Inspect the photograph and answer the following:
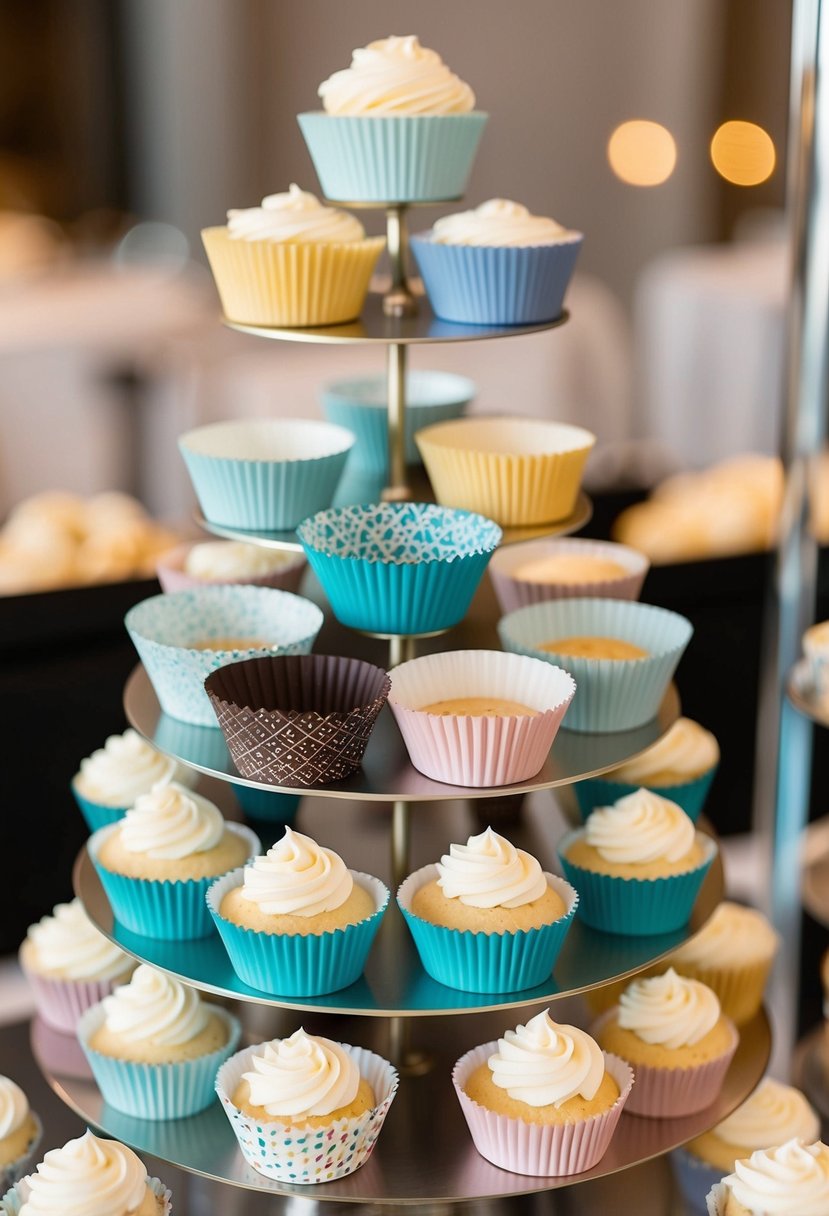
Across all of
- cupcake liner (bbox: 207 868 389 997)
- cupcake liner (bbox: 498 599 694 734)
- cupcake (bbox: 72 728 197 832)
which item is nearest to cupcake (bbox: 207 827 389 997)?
cupcake liner (bbox: 207 868 389 997)

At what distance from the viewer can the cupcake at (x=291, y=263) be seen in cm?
132

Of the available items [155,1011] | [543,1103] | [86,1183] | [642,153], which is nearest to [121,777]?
[155,1011]

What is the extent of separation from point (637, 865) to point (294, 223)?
656mm

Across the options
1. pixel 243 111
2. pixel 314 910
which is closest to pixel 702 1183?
pixel 314 910

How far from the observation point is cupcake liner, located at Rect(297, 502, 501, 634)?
1.25 metres

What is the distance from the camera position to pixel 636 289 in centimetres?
516

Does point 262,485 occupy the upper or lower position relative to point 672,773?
upper

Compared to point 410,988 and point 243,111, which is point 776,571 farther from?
point 243,111

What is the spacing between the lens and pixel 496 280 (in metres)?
1.33

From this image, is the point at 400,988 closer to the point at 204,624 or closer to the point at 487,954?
Answer: the point at 487,954

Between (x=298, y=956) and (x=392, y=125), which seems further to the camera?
(x=392, y=125)

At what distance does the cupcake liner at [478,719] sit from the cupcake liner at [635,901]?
0.18 m

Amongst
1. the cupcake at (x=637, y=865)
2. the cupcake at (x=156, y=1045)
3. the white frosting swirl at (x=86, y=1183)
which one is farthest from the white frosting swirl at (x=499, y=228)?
the white frosting swirl at (x=86, y=1183)

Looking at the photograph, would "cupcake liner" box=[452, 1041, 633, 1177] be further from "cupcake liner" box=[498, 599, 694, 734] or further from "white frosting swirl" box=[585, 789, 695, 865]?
"cupcake liner" box=[498, 599, 694, 734]
